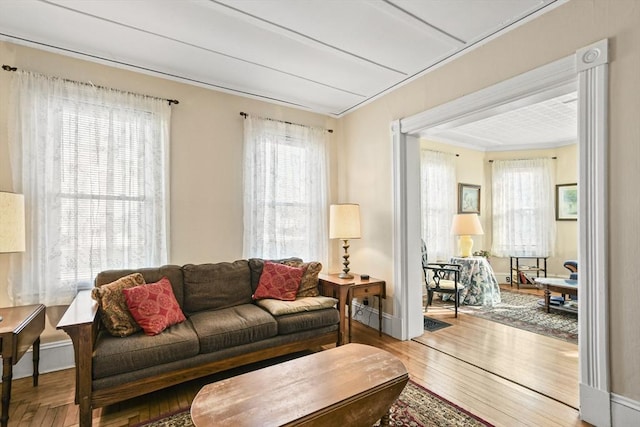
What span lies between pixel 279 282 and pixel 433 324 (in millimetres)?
2104

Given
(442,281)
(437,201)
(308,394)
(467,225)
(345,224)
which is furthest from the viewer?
(437,201)

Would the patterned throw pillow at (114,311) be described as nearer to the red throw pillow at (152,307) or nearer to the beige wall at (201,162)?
the red throw pillow at (152,307)

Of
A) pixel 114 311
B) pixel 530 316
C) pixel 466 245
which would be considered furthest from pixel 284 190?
pixel 530 316

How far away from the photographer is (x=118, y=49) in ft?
8.99

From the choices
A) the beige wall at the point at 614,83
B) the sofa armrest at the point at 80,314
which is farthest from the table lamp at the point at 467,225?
the sofa armrest at the point at 80,314

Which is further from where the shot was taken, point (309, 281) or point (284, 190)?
point (284, 190)

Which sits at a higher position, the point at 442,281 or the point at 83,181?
the point at 83,181

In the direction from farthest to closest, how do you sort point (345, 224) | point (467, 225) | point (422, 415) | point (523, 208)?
point (523, 208), point (467, 225), point (345, 224), point (422, 415)

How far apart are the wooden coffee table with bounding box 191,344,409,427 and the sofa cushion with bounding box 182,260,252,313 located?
1250 millimetres

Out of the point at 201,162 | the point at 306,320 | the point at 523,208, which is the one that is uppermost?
the point at 201,162

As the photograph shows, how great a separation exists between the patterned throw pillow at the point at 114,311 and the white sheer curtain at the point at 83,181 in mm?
692

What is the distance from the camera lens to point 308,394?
1578 mm

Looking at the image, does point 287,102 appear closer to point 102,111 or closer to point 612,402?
point 102,111

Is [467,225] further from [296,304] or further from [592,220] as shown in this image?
[296,304]
